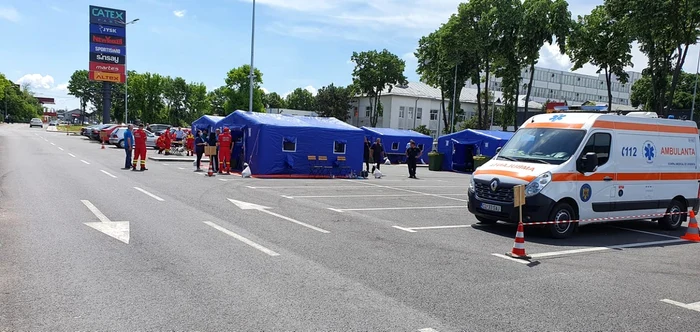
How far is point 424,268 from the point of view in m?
6.75

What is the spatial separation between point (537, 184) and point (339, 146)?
13.4 meters

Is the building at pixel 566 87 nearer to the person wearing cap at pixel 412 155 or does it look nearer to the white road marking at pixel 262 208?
the person wearing cap at pixel 412 155

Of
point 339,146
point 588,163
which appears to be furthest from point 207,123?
point 588,163

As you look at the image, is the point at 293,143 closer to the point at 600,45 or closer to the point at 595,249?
the point at 595,249

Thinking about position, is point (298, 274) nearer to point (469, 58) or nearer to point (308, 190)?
point (308, 190)

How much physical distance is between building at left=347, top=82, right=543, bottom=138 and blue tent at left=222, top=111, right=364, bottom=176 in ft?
174

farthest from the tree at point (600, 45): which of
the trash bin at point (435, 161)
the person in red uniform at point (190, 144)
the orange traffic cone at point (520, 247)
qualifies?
the orange traffic cone at point (520, 247)

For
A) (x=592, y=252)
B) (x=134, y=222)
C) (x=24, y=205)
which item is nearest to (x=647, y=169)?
(x=592, y=252)

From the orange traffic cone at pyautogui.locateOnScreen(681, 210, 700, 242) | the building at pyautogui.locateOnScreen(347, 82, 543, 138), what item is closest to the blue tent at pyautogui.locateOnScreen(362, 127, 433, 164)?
the orange traffic cone at pyautogui.locateOnScreen(681, 210, 700, 242)

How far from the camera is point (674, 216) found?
1161cm

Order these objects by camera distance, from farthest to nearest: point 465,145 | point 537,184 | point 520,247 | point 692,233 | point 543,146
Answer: point 465,145
point 692,233
point 543,146
point 537,184
point 520,247

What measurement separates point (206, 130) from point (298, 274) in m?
21.6

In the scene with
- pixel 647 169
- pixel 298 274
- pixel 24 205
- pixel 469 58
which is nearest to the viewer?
pixel 298 274

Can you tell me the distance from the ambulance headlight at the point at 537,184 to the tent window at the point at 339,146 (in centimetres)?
1321
